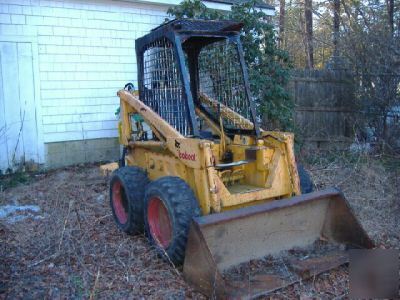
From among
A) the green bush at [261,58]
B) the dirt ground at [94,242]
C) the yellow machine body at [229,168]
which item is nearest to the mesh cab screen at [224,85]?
the yellow machine body at [229,168]

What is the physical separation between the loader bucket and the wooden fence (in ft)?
19.8

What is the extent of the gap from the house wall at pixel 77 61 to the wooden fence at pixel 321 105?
152 inches

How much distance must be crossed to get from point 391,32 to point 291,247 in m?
6.72

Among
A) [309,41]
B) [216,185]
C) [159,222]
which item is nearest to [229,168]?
[216,185]

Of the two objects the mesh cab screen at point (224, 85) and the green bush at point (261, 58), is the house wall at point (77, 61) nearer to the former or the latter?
the green bush at point (261, 58)

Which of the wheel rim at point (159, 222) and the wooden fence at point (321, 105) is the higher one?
the wooden fence at point (321, 105)

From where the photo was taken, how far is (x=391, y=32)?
927 centimetres

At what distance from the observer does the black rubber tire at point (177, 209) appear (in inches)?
159

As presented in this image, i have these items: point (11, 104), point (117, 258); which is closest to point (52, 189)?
point (11, 104)

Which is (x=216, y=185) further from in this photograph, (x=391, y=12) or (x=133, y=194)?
(x=391, y=12)

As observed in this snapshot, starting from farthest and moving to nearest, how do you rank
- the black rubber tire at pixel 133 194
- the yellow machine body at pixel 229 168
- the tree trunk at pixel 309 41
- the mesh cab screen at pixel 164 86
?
the tree trunk at pixel 309 41 < the black rubber tire at pixel 133 194 < the mesh cab screen at pixel 164 86 < the yellow machine body at pixel 229 168

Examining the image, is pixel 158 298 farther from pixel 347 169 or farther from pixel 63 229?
A: pixel 347 169

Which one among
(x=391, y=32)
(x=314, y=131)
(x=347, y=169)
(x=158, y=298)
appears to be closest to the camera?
(x=158, y=298)

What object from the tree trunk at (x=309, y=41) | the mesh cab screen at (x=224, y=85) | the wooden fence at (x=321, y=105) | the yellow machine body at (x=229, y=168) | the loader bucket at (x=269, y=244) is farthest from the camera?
the tree trunk at (x=309, y=41)
